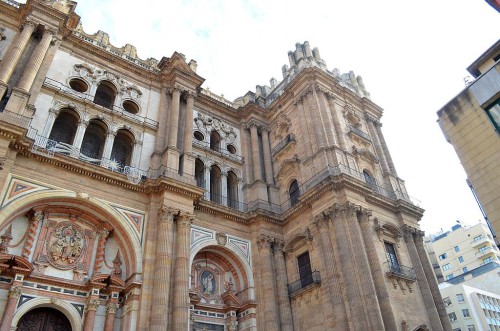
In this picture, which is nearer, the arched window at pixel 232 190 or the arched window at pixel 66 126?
the arched window at pixel 66 126

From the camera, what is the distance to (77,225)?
61.5 ft

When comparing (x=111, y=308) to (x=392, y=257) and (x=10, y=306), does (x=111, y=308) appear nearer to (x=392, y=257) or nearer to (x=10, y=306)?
(x=10, y=306)

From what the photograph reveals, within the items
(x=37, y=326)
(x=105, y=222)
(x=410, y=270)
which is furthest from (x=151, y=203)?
(x=410, y=270)

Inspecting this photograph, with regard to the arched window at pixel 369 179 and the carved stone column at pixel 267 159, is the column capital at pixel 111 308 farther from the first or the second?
the arched window at pixel 369 179

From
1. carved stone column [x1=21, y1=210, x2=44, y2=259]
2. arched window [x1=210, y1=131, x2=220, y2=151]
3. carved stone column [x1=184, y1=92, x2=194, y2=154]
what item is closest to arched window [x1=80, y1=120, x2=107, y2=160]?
carved stone column [x1=184, y1=92, x2=194, y2=154]

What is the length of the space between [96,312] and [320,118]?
16.3 meters

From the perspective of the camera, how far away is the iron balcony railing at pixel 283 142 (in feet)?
88.2

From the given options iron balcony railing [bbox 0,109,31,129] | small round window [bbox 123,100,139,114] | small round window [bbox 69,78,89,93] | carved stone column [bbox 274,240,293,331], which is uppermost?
small round window [bbox 69,78,89,93]

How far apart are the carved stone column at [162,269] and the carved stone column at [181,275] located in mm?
387

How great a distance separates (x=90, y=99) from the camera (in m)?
22.5

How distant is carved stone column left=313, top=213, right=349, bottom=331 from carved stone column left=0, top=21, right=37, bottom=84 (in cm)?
1676

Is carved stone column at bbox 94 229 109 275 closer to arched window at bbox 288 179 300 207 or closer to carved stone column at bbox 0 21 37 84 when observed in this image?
carved stone column at bbox 0 21 37 84

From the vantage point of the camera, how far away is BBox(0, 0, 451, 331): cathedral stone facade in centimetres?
1716

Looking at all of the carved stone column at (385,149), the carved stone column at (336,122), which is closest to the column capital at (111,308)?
the carved stone column at (336,122)
